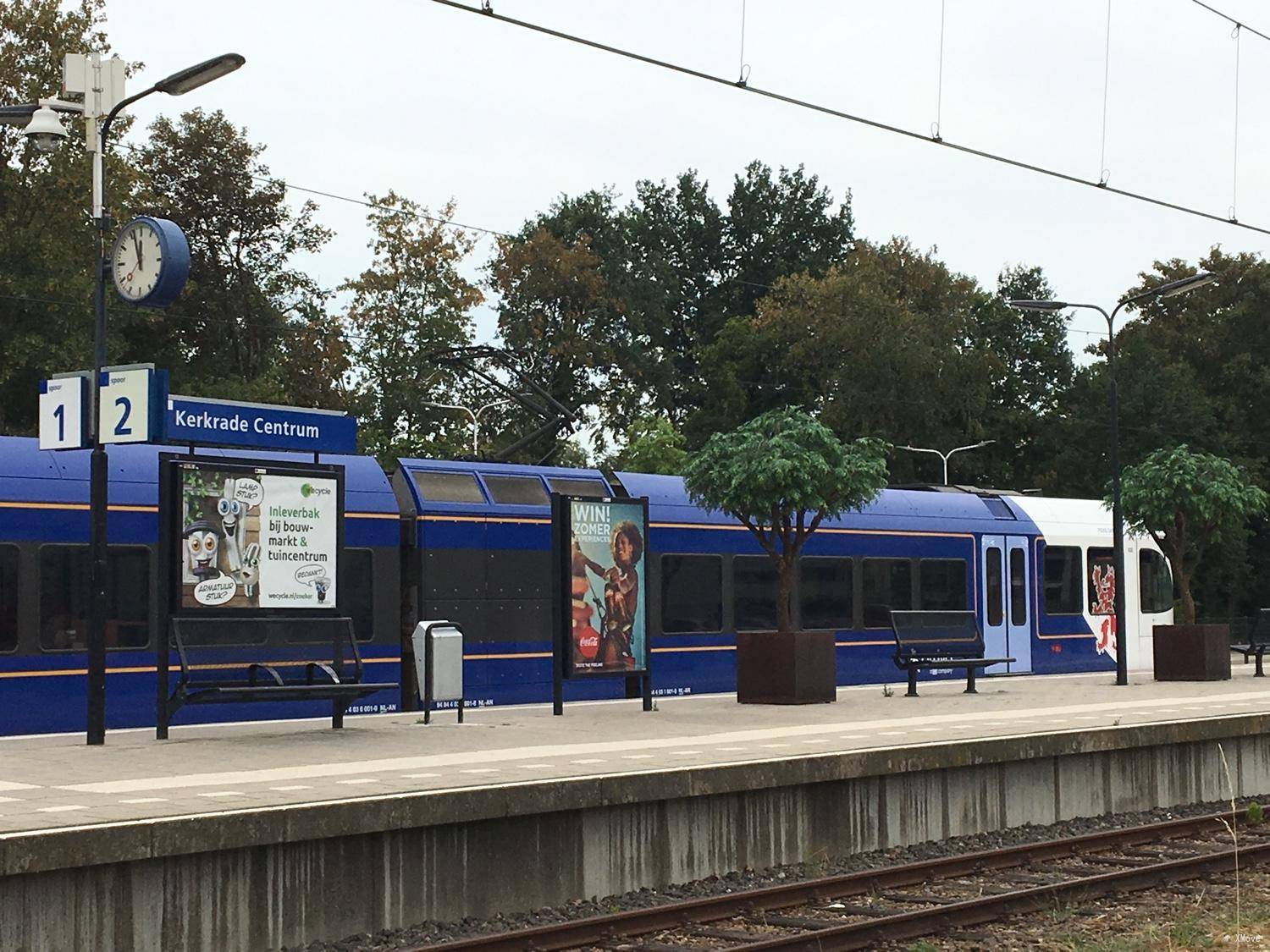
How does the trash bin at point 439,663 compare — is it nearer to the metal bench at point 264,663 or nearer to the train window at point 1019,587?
the metal bench at point 264,663

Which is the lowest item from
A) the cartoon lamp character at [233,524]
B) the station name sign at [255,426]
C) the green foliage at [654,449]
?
the cartoon lamp character at [233,524]

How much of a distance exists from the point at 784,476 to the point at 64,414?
26.9 feet

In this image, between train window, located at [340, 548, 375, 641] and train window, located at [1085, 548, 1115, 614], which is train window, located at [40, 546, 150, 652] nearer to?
train window, located at [340, 548, 375, 641]

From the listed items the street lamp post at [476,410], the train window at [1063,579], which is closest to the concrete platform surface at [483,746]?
the train window at [1063,579]

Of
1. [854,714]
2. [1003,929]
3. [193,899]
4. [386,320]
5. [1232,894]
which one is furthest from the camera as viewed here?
[386,320]

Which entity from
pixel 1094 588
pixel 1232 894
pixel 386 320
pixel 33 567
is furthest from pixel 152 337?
pixel 1232 894

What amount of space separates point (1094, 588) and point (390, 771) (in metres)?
19.6

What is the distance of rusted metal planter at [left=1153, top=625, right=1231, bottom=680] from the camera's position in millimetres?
26781

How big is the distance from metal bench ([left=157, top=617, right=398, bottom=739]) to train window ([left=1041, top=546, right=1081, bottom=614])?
13421 mm

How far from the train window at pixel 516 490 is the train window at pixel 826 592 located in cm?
455

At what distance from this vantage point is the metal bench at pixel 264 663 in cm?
1521

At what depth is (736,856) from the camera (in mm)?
13430

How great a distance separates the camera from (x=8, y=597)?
655 inches

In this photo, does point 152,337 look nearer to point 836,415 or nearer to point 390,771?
point 836,415
